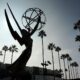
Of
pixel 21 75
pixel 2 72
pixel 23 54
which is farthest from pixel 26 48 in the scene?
pixel 2 72

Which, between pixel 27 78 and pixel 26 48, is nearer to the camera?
pixel 27 78

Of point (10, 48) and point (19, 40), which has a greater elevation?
point (10, 48)

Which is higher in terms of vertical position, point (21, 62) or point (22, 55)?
point (22, 55)

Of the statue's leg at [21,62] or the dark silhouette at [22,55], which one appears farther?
the statue's leg at [21,62]

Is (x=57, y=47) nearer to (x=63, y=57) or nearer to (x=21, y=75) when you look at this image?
(x=63, y=57)

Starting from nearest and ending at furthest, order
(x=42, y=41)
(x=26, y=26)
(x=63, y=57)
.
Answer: (x=26, y=26), (x=42, y=41), (x=63, y=57)

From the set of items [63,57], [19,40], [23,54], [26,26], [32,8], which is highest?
[63,57]

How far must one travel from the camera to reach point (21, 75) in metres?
14.3

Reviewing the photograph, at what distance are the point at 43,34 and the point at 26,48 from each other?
72695 mm

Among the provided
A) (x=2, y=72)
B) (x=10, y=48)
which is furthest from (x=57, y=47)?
(x=2, y=72)

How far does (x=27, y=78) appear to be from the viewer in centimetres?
1432

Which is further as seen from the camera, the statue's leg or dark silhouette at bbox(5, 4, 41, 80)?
the statue's leg

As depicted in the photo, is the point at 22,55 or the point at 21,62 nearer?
the point at 21,62

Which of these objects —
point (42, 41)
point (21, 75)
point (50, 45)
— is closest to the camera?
point (21, 75)
